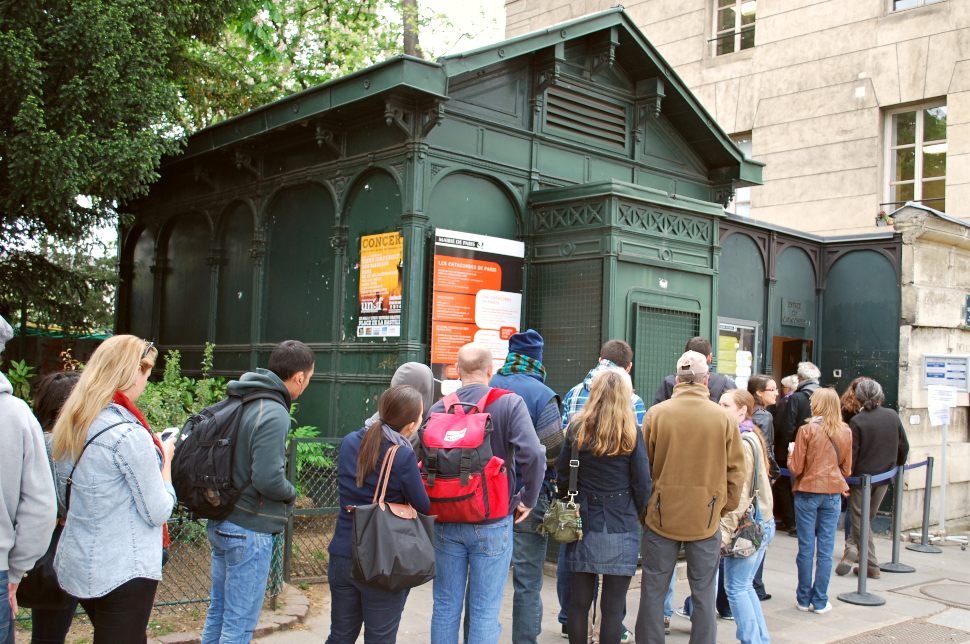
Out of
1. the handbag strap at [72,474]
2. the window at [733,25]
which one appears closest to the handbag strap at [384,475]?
the handbag strap at [72,474]

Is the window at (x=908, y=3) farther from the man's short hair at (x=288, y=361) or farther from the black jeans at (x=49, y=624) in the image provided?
the black jeans at (x=49, y=624)

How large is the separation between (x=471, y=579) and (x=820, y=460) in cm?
397

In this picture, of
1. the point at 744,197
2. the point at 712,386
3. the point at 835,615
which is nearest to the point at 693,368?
the point at 712,386

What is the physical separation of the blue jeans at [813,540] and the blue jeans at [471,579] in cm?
373

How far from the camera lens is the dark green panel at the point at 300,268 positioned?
9.94 m

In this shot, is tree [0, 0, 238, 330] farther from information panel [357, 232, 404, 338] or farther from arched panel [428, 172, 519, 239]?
arched panel [428, 172, 519, 239]

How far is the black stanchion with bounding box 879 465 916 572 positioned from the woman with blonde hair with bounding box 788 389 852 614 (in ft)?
4.74

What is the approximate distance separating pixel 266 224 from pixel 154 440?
7.17 meters

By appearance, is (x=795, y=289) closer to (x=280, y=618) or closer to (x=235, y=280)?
(x=235, y=280)

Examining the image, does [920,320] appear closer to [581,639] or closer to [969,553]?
[969,553]

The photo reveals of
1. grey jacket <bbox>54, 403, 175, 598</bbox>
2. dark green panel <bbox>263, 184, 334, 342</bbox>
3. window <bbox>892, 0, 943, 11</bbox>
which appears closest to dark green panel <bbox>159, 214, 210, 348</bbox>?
dark green panel <bbox>263, 184, 334, 342</bbox>

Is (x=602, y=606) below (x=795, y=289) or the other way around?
below

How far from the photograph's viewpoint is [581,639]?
5562 millimetres

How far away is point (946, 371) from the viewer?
11.5 metres
